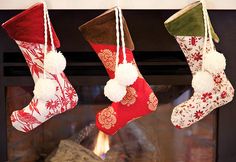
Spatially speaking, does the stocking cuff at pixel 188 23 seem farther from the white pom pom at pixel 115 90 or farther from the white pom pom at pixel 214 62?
the white pom pom at pixel 115 90

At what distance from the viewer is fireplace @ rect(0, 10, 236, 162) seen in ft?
4.84

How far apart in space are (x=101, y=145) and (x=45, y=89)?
0.52m

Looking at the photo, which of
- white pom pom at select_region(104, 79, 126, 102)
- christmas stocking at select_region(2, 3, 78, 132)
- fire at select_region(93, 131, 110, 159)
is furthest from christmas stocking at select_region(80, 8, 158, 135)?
fire at select_region(93, 131, 110, 159)

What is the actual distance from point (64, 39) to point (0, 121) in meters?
0.38

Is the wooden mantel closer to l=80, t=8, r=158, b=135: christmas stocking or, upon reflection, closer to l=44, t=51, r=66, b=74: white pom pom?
l=80, t=8, r=158, b=135: christmas stocking

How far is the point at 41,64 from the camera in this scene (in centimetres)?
131

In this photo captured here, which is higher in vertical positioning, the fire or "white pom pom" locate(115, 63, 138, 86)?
"white pom pom" locate(115, 63, 138, 86)

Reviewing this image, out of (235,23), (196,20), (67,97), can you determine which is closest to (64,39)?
(67,97)

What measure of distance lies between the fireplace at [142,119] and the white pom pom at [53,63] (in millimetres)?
242

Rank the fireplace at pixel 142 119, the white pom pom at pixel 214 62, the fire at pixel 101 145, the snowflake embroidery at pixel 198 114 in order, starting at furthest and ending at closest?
1. the fire at pixel 101 145
2. the fireplace at pixel 142 119
3. the snowflake embroidery at pixel 198 114
4. the white pom pom at pixel 214 62

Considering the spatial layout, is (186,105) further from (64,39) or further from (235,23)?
(64,39)

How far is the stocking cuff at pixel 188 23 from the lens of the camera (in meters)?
1.24

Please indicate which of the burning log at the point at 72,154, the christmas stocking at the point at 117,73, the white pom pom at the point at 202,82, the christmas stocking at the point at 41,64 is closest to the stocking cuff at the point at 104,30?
the christmas stocking at the point at 117,73

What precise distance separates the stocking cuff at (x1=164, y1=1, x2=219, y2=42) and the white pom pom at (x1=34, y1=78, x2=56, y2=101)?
39 cm
